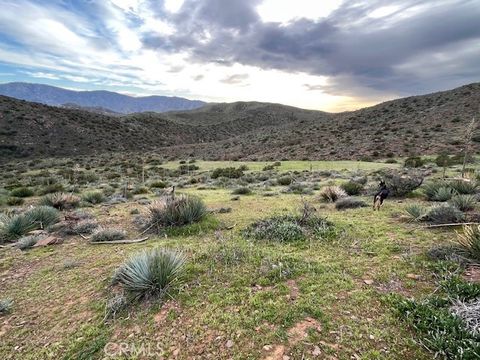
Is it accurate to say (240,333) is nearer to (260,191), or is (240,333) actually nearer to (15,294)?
(15,294)

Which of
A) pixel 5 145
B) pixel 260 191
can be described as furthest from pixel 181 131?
pixel 260 191

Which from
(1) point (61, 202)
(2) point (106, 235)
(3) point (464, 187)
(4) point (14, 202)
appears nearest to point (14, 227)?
(2) point (106, 235)

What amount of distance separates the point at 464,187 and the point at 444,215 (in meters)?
3.46

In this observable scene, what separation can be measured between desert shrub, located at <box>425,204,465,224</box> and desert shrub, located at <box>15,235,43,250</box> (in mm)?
9124

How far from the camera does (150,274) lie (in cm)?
473

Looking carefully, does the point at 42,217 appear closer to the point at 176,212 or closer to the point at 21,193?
the point at 176,212

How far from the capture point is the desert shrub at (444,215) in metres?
6.56

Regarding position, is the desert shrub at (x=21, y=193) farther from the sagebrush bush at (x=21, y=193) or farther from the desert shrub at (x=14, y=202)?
the desert shrub at (x=14, y=202)

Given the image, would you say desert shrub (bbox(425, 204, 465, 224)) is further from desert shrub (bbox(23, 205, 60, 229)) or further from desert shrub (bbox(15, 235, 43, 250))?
desert shrub (bbox(23, 205, 60, 229))

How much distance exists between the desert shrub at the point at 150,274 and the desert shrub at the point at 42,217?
549 cm

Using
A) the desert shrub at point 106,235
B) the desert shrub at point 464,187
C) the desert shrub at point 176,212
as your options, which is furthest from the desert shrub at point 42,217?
the desert shrub at point 464,187

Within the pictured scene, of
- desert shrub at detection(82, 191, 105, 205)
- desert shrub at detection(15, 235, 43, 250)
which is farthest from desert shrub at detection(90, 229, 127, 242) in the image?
desert shrub at detection(82, 191, 105, 205)

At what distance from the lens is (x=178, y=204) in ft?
26.6

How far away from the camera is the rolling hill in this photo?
31500mm
